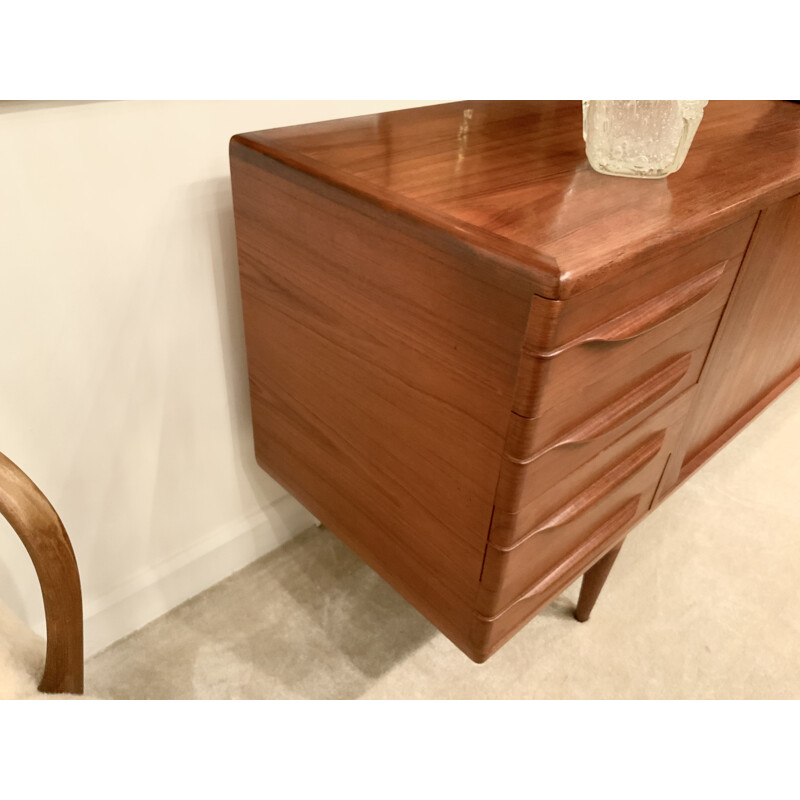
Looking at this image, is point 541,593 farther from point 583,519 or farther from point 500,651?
point 500,651

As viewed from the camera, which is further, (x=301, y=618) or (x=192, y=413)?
(x=301, y=618)

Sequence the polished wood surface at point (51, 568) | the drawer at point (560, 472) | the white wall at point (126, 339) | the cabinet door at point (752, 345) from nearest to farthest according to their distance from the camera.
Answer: the polished wood surface at point (51, 568) → the drawer at point (560, 472) → the white wall at point (126, 339) → the cabinet door at point (752, 345)

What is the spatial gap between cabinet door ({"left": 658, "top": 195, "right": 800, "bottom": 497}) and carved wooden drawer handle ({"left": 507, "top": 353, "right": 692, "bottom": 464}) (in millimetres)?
118

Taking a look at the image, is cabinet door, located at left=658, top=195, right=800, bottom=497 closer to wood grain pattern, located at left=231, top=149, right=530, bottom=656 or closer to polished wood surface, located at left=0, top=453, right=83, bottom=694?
wood grain pattern, located at left=231, top=149, right=530, bottom=656

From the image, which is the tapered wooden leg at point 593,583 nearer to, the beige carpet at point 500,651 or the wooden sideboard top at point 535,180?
the beige carpet at point 500,651

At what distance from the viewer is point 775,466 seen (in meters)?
1.62

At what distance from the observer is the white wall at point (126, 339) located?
2.51ft

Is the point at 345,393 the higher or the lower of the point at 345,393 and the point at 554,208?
the lower

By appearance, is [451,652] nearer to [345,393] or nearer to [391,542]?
[391,542]

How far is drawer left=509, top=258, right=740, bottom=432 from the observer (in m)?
0.59

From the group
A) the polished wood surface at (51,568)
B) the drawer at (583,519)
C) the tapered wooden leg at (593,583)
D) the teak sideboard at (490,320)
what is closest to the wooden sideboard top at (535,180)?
the teak sideboard at (490,320)

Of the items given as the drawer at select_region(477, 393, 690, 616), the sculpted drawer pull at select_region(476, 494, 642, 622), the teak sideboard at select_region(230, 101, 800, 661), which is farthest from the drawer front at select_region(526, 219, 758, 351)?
A: the sculpted drawer pull at select_region(476, 494, 642, 622)

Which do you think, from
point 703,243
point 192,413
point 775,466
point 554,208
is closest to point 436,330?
point 554,208
